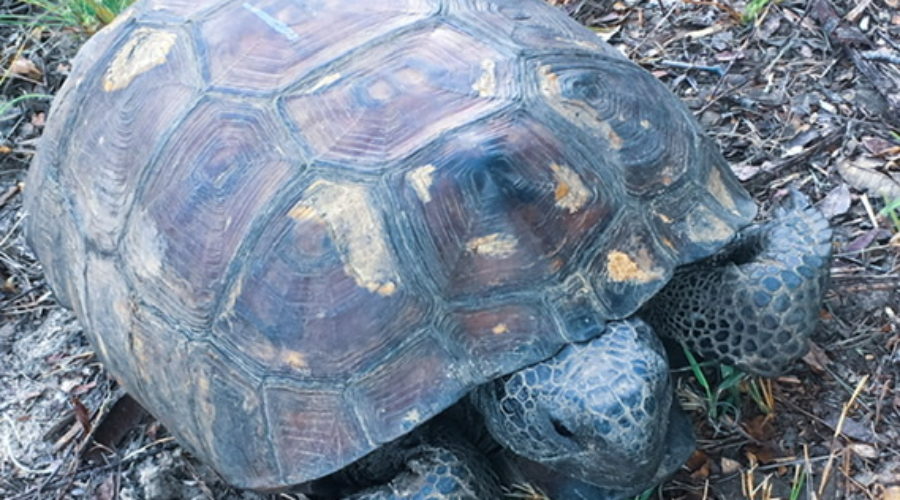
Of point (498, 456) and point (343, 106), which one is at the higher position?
point (343, 106)

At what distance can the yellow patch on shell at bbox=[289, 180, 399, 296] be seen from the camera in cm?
247

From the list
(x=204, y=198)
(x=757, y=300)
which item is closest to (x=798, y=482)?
(x=757, y=300)

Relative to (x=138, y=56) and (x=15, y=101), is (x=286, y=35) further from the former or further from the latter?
(x=15, y=101)

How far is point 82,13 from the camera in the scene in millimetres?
4426

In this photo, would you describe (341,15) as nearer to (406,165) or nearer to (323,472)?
(406,165)

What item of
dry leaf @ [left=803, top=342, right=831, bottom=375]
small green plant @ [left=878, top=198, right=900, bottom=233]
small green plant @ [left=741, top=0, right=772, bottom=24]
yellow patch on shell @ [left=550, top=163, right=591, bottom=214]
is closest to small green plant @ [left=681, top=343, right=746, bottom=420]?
dry leaf @ [left=803, top=342, right=831, bottom=375]

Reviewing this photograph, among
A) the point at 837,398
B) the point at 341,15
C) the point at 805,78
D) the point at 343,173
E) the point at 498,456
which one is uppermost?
the point at 341,15

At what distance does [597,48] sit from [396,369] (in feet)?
4.12

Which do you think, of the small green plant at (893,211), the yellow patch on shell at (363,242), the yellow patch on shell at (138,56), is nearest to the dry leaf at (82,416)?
the yellow patch on shell at (138,56)

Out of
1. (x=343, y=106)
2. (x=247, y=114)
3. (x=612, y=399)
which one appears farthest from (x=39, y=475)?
(x=612, y=399)

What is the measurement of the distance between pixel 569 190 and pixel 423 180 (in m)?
0.40

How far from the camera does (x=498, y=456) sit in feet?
9.82

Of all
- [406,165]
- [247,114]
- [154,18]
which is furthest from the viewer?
[154,18]

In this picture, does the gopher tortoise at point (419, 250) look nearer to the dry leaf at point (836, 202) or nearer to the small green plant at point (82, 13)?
the dry leaf at point (836, 202)
